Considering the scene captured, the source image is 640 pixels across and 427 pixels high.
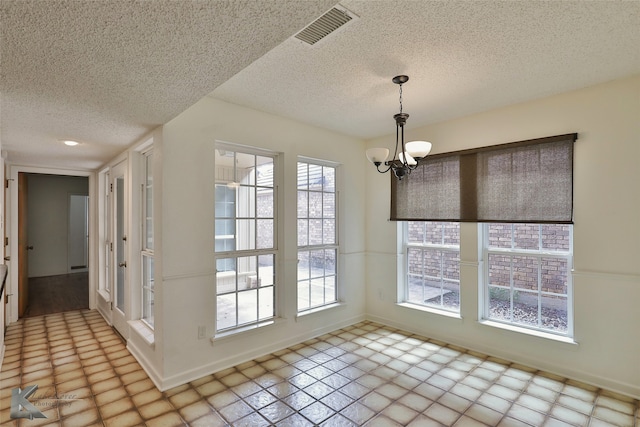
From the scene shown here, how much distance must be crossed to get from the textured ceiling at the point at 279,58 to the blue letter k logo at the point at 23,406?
2.07 meters

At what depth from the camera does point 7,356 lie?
3.26 m

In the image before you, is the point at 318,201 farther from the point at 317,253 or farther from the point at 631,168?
the point at 631,168

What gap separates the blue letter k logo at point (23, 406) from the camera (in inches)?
90.8

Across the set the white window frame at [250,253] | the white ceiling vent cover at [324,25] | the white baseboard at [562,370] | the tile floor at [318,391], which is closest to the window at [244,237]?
the white window frame at [250,253]

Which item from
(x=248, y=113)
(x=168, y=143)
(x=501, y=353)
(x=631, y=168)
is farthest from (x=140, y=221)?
(x=631, y=168)

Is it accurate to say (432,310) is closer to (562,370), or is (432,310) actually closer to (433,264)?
(433,264)

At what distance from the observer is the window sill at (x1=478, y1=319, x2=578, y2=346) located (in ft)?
9.69

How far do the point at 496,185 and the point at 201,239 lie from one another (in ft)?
9.44

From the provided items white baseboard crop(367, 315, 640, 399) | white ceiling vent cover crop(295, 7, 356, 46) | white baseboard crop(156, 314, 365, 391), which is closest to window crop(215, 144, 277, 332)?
white baseboard crop(156, 314, 365, 391)

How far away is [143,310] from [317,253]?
1.99m

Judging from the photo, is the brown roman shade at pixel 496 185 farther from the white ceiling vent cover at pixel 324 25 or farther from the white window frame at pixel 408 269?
the white ceiling vent cover at pixel 324 25

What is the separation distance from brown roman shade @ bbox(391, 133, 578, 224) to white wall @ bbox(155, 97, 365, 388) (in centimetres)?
149

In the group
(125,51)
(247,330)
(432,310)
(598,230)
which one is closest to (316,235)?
(247,330)

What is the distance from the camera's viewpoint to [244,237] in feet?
11.0
